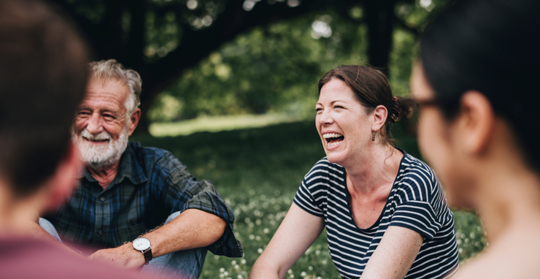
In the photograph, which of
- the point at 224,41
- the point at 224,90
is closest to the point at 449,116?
the point at 224,41

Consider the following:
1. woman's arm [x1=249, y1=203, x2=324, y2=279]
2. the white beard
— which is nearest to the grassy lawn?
woman's arm [x1=249, y1=203, x2=324, y2=279]

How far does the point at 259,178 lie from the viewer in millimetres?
9016

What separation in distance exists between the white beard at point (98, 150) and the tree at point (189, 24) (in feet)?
30.6

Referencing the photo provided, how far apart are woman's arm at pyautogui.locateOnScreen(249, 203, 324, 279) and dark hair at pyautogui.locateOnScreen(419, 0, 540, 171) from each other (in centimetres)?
193

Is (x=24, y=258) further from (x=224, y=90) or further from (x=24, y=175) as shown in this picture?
(x=224, y=90)

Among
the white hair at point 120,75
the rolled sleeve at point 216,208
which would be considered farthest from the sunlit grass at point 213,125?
the rolled sleeve at point 216,208

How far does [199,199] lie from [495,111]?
2081 mm

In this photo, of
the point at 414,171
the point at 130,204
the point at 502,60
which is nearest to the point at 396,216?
the point at 414,171

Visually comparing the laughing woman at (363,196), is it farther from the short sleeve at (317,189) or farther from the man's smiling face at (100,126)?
the man's smiling face at (100,126)

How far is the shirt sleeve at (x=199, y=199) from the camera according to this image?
9.52 feet

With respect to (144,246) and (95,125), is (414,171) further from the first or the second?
(95,125)

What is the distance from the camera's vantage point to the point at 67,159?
110 centimetres

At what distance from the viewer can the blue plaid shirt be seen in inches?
120

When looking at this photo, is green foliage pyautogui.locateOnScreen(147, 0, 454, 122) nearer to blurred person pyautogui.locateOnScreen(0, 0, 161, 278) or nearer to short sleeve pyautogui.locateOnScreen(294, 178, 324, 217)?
short sleeve pyautogui.locateOnScreen(294, 178, 324, 217)
